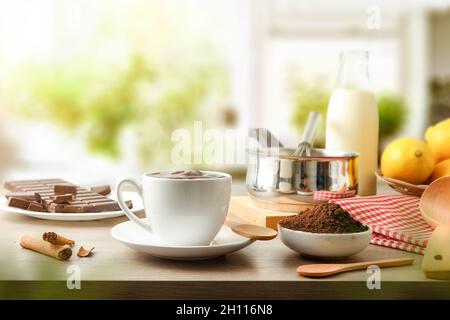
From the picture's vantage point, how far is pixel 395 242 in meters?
1.03

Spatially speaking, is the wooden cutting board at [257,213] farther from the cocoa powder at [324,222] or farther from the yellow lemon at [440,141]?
the yellow lemon at [440,141]

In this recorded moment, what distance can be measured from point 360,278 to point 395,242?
0.21m

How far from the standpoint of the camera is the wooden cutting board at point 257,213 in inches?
45.4

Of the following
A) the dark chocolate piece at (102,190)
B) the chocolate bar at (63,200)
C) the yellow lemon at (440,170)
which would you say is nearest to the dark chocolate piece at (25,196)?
the chocolate bar at (63,200)

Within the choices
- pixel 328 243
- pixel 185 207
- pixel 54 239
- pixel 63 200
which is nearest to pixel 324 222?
pixel 328 243

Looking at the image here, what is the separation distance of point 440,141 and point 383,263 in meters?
0.56

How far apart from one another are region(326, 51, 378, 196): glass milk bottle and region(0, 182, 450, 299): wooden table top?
0.54m

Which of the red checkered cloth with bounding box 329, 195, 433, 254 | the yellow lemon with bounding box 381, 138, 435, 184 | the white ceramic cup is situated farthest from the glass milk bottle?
the white ceramic cup

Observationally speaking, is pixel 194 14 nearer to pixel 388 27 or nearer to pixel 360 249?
pixel 388 27

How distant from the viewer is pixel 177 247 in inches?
34.7

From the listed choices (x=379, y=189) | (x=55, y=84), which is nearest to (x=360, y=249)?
(x=379, y=189)

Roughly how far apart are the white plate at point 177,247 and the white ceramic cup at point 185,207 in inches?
0.9

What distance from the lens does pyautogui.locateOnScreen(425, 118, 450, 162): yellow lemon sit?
4.53 ft

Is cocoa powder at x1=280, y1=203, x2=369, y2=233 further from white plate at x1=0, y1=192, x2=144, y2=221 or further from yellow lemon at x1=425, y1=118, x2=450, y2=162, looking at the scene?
yellow lemon at x1=425, y1=118, x2=450, y2=162
